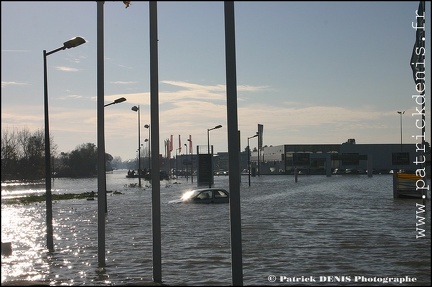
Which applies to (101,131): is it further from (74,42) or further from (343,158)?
(343,158)

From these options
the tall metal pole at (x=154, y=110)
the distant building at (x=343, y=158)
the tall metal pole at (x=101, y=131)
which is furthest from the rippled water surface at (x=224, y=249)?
the distant building at (x=343, y=158)

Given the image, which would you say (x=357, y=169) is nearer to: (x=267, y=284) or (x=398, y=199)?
(x=398, y=199)

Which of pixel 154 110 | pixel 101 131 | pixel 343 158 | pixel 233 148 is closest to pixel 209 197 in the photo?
pixel 101 131

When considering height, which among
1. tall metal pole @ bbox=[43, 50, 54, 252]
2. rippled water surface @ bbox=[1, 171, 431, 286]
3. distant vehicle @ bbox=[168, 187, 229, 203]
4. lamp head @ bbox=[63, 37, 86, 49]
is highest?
lamp head @ bbox=[63, 37, 86, 49]

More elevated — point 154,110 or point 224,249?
point 154,110

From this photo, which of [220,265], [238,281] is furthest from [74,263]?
[238,281]

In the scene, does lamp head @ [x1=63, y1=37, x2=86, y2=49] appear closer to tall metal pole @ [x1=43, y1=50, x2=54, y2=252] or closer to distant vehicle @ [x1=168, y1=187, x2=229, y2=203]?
tall metal pole @ [x1=43, y1=50, x2=54, y2=252]

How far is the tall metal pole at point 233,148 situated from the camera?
31.9ft

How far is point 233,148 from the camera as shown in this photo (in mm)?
9797

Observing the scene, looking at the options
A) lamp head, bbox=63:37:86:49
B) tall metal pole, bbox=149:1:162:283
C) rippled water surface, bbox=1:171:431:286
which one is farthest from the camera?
lamp head, bbox=63:37:86:49

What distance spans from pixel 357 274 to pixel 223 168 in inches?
7165

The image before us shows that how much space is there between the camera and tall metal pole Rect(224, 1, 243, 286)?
31.9 ft

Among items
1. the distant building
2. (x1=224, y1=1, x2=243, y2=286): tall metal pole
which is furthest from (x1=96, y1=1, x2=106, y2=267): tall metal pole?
the distant building

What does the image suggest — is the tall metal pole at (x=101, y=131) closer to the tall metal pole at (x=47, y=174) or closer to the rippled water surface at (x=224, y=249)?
the rippled water surface at (x=224, y=249)
